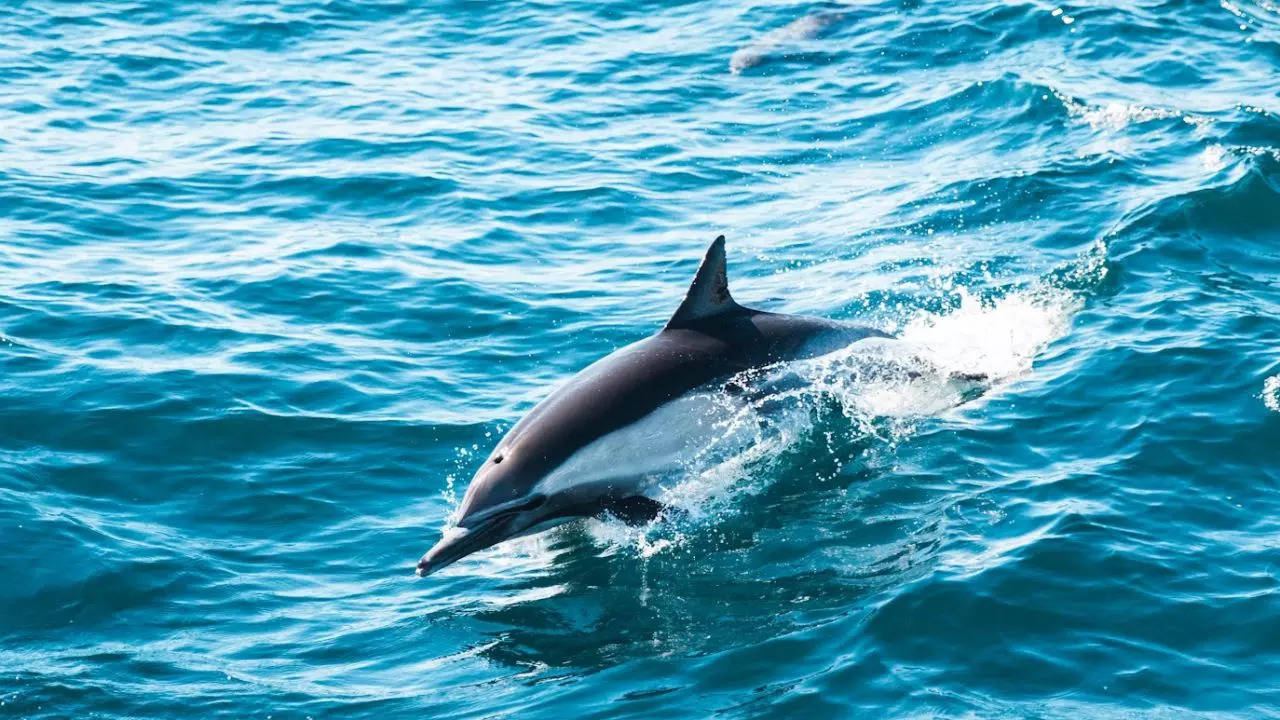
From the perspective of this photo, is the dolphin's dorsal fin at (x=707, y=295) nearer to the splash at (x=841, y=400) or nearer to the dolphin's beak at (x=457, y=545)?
the splash at (x=841, y=400)

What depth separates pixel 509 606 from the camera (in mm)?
10117

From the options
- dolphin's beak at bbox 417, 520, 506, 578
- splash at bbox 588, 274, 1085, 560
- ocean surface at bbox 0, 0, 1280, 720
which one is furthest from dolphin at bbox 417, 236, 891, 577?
ocean surface at bbox 0, 0, 1280, 720

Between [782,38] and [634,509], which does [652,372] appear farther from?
[782,38]

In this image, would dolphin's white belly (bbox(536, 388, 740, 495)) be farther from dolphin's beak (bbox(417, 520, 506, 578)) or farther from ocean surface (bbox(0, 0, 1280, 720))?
dolphin's beak (bbox(417, 520, 506, 578))

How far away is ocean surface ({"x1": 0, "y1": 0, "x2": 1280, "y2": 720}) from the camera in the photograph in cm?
914

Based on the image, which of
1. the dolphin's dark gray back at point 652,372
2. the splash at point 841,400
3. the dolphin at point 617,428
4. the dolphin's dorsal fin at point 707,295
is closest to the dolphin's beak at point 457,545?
the dolphin at point 617,428

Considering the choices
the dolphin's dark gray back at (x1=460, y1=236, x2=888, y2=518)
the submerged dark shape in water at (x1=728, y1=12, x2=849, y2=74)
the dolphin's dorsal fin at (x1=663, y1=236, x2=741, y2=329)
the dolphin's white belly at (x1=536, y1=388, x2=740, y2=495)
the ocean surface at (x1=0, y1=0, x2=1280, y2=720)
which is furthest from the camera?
the submerged dark shape in water at (x1=728, y1=12, x2=849, y2=74)

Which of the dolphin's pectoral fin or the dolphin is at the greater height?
the dolphin

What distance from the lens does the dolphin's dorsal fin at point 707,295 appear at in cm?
1102

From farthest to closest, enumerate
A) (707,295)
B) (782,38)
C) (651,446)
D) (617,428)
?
(782,38) → (707,295) → (651,446) → (617,428)

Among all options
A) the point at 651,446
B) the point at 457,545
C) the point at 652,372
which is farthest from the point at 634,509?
the point at 457,545

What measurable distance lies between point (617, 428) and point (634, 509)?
576 mm

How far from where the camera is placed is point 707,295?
36.9ft

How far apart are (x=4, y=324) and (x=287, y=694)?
700cm
